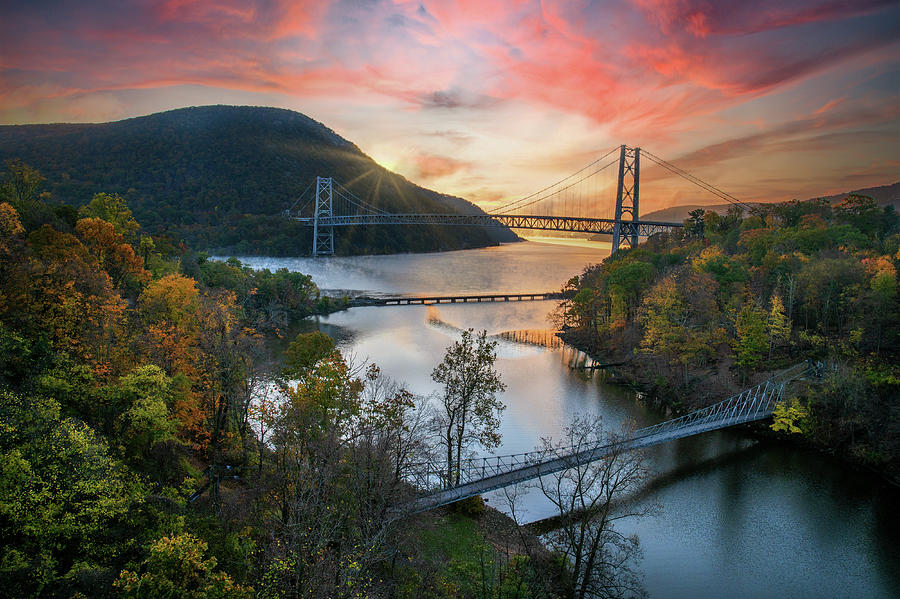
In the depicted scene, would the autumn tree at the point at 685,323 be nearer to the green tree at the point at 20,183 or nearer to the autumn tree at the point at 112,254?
the autumn tree at the point at 112,254

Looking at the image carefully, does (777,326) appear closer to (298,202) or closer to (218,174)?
(298,202)

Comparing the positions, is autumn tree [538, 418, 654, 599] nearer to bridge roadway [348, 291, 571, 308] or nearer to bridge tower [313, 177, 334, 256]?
bridge roadway [348, 291, 571, 308]

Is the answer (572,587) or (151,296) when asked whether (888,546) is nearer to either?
(572,587)

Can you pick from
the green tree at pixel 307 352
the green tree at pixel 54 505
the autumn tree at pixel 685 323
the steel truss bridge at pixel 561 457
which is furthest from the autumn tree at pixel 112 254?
the autumn tree at pixel 685 323

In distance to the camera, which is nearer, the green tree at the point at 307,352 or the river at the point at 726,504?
the river at the point at 726,504

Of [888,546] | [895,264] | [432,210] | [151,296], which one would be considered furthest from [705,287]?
[432,210]

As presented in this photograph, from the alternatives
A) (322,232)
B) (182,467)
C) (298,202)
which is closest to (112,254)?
(182,467)
